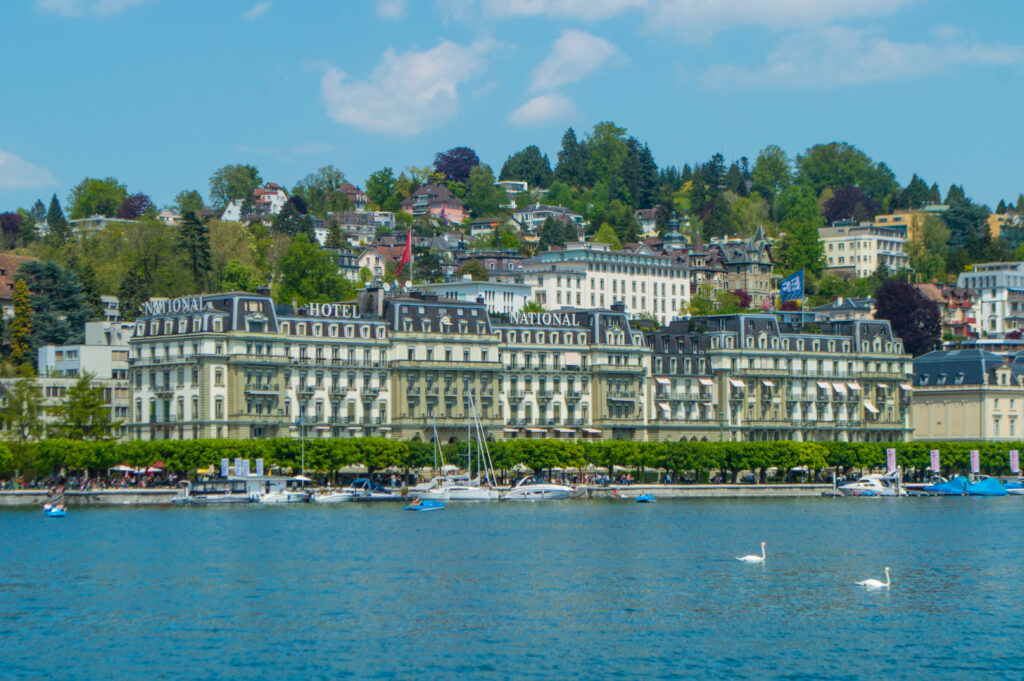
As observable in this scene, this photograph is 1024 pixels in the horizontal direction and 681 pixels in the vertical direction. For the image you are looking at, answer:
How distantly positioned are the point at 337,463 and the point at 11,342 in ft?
137

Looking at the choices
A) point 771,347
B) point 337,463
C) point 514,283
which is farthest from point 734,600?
point 514,283

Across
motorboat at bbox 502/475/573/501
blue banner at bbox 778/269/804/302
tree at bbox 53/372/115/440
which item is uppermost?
blue banner at bbox 778/269/804/302

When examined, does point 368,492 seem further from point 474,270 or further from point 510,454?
point 474,270

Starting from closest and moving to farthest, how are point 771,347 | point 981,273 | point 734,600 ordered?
point 734,600 < point 771,347 < point 981,273

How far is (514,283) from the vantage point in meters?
168

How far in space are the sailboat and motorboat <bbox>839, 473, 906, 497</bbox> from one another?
1011 inches

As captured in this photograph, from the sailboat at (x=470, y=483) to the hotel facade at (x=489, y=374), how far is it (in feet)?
18.8

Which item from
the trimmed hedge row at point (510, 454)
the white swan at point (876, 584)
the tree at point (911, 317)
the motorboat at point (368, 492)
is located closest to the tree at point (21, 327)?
the trimmed hedge row at point (510, 454)

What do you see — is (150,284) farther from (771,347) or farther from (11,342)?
(771,347)

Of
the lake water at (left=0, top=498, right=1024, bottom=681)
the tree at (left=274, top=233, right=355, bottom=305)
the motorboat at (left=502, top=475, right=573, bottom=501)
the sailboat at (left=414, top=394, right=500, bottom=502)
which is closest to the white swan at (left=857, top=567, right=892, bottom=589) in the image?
the lake water at (left=0, top=498, right=1024, bottom=681)

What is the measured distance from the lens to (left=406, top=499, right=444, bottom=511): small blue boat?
96.6m

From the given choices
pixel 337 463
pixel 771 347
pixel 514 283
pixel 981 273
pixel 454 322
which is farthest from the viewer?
pixel 981 273

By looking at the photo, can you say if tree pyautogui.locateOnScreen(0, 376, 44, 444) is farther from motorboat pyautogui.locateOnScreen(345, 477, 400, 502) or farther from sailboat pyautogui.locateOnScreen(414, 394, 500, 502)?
sailboat pyautogui.locateOnScreen(414, 394, 500, 502)

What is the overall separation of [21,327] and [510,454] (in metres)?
44.2
